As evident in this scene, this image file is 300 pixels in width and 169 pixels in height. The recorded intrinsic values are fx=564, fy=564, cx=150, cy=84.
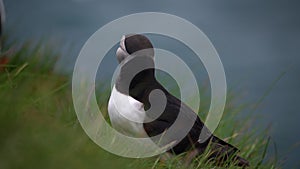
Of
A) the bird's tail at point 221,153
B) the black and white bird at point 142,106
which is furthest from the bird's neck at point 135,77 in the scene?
the bird's tail at point 221,153

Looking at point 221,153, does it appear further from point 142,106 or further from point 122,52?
point 122,52

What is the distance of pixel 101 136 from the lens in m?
4.40

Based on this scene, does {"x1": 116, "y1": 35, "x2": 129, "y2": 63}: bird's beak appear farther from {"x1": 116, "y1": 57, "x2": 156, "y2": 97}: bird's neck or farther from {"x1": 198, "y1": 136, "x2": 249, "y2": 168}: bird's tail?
{"x1": 198, "y1": 136, "x2": 249, "y2": 168}: bird's tail

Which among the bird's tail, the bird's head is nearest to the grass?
the bird's tail

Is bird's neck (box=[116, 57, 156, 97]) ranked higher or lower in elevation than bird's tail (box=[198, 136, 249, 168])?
higher

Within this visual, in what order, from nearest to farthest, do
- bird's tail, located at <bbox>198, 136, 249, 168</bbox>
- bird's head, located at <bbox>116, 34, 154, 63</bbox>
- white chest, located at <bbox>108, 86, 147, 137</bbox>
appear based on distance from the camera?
white chest, located at <bbox>108, 86, 147, 137</bbox> → bird's head, located at <bbox>116, 34, 154, 63</bbox> → bird's tail, located at <bbox>198, 136, 249, 168</bbox>

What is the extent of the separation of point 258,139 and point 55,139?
364 centimetres

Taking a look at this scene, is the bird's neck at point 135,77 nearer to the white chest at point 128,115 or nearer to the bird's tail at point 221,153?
the white chest at point 128,115

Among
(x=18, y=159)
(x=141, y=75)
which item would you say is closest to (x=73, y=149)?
(x=18, y=159)

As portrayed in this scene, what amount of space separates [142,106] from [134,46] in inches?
19.4

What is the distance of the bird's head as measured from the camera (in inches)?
179

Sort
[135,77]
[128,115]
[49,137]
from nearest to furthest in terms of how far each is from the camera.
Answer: [49,137] → [128,115] → [135,77]

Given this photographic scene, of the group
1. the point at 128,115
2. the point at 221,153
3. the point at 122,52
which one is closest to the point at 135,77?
the point at 122,52

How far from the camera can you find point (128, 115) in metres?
4.41
